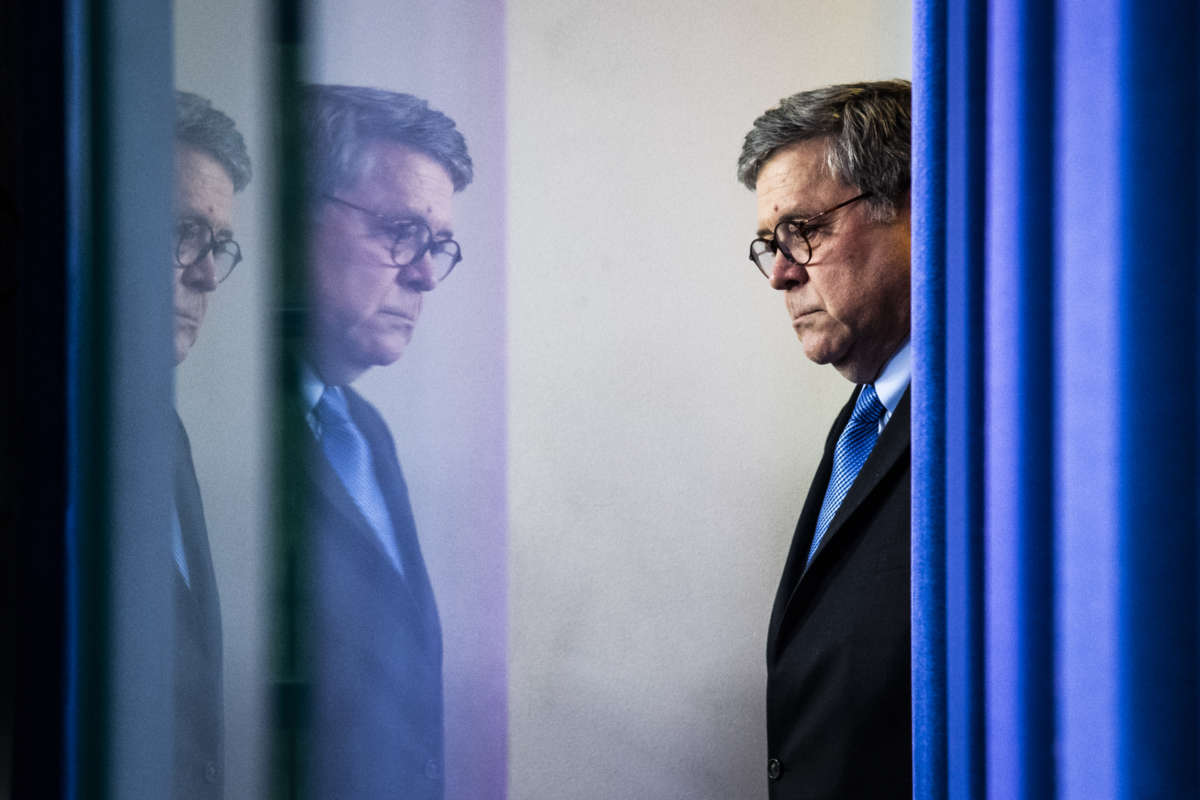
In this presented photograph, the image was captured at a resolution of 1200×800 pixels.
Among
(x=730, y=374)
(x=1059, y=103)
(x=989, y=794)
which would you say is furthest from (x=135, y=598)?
(x=1059, y=103)

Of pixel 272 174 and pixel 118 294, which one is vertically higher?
pixel 272 174

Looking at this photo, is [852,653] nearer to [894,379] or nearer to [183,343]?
[894,379]

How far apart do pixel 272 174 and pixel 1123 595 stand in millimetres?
972

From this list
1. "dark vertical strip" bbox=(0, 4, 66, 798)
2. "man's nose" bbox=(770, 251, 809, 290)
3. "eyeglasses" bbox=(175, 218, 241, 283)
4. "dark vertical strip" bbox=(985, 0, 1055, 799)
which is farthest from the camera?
"man's nose" bbox=(770, 251, 809, 290)

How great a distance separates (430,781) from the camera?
3.90 ft

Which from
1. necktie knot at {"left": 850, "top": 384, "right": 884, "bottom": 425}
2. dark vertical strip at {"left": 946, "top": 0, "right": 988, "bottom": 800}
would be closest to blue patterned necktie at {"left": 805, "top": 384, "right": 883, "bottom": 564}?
necktie knot at {"left": 850, "top": 384, "right": 884, "bottom": 425}

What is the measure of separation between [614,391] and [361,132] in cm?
46

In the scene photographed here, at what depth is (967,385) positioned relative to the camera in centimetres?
91

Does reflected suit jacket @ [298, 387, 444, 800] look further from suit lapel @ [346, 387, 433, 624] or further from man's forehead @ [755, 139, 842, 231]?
man's forehead @ [755, 139, 842, 231]

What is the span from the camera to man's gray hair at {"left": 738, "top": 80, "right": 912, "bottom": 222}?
47.3 inches

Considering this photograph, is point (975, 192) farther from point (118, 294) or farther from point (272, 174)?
point (118, 294)

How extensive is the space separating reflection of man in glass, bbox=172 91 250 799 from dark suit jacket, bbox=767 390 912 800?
0.69 metres

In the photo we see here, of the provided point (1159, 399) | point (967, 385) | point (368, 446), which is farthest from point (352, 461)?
point (1159, 399)

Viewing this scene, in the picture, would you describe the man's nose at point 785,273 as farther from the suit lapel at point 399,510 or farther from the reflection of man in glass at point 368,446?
the suit lapel at point 399,510
